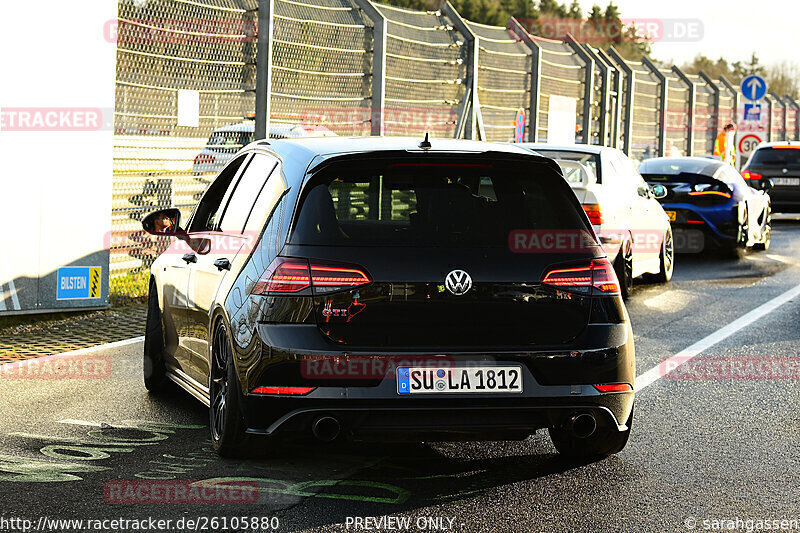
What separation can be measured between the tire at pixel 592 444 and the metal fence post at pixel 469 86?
15043 millimetres

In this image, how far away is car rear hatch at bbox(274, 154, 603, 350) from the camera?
5.71 m

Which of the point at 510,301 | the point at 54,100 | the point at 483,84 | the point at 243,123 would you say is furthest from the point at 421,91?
the point at 510,301

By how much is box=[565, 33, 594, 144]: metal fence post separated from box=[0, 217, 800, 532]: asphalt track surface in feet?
61.6

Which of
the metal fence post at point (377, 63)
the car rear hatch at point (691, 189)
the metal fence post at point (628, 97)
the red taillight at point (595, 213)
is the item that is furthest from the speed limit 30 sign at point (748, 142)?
the red taillight at point (595, 213)

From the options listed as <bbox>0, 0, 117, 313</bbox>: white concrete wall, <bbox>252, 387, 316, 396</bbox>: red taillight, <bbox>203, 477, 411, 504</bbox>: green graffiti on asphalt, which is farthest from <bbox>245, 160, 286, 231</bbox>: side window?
<bbox>0, 0, 117, 313</bbox>: white concrete wall

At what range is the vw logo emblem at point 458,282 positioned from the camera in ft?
18.8

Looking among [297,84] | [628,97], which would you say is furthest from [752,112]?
[297,84]

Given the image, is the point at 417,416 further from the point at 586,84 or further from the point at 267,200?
the point at 586,84

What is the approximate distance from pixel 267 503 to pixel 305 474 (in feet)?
1.92

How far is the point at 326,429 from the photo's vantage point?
18.8ft

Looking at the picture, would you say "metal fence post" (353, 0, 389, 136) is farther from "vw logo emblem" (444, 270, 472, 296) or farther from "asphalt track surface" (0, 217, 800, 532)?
"vw logo emblem" (444, 270, 472, 296)

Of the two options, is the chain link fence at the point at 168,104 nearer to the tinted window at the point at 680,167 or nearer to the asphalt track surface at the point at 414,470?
the asphalt track surface at the point at 414,470

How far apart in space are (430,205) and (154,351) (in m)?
2.80

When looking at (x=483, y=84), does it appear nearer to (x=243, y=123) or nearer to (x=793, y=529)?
(x=243, y=123)
